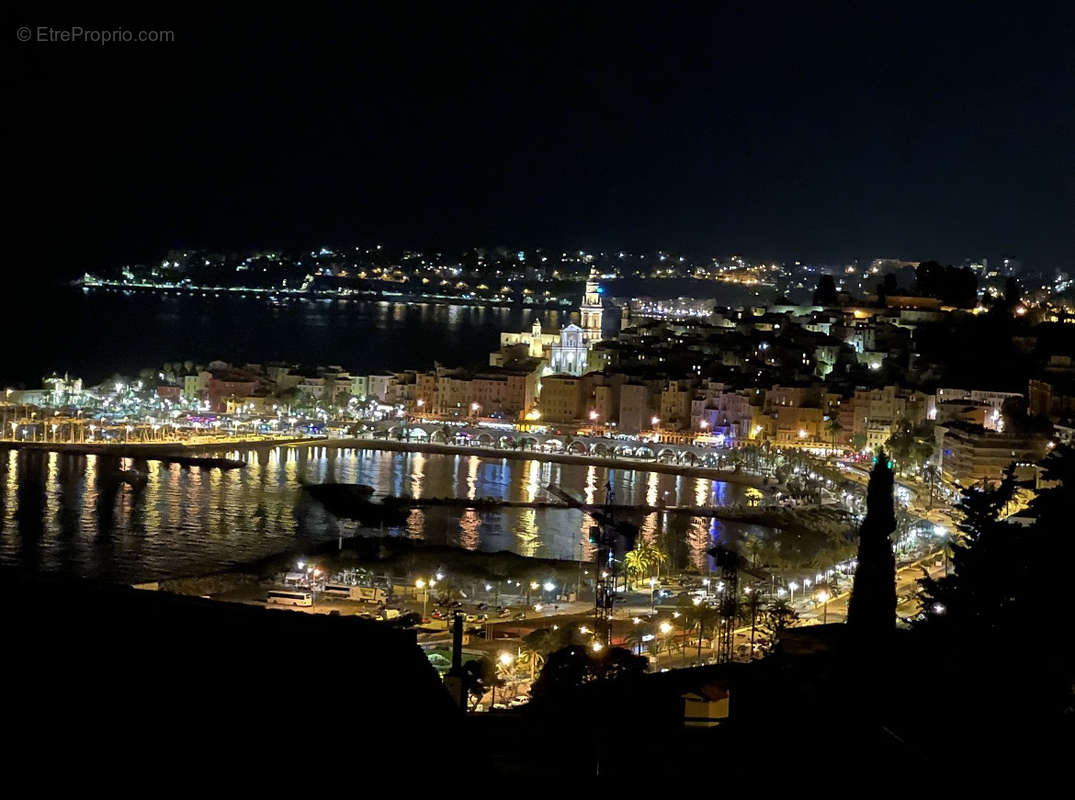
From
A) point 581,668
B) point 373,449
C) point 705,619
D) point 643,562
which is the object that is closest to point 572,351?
point 373,449

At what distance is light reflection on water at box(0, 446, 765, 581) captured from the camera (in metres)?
10.2

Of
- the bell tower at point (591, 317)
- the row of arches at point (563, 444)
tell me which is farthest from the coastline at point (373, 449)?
the bell tower at point (591, 317)

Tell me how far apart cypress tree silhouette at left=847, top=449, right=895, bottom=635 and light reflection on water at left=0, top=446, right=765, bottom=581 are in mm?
6782

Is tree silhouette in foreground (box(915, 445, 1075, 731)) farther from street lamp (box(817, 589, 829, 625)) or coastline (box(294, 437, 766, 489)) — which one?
coastline (box(294, 437, 766, 489))

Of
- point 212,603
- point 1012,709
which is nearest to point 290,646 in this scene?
point 212,603

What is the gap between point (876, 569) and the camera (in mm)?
2990

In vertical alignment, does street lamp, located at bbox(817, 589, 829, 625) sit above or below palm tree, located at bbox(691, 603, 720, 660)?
below

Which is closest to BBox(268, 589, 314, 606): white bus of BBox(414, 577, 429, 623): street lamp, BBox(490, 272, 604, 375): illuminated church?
BBox(414, 577, 429, 623): street lamp

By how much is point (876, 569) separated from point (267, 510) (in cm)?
1005

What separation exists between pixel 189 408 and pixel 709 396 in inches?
301

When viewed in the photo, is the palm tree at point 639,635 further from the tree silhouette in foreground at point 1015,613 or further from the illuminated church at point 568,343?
the illuminated church at point 568,343

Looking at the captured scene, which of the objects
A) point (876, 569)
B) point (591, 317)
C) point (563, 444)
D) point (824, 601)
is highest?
point (591, 317)

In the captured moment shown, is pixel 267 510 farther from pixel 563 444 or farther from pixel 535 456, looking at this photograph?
pixel 563 444

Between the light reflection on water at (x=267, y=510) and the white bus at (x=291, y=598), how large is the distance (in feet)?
4.02
